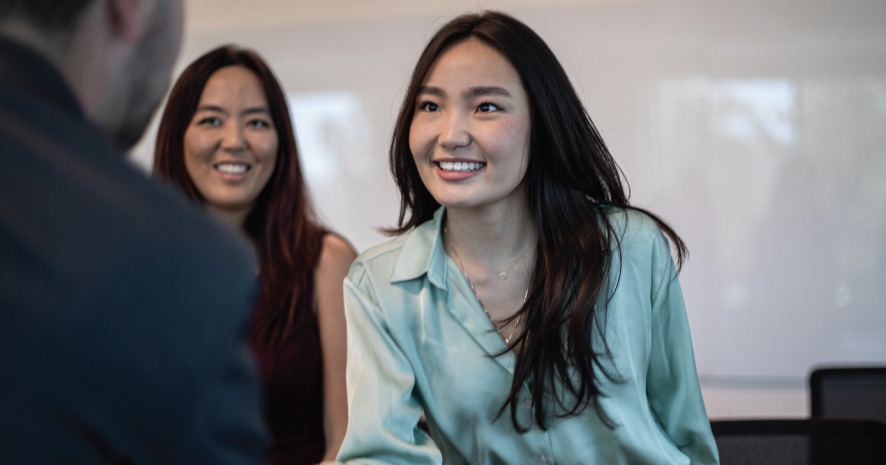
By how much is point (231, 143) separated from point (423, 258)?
0.79 metres

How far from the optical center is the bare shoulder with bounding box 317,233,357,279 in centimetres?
222

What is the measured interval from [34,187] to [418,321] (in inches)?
44.7

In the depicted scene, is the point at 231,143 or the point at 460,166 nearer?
the point at 460,166

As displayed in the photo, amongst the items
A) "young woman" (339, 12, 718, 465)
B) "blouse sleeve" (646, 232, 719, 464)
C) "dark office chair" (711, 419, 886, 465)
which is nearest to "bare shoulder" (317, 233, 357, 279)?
"young woman" (339, 12, 718, 465)

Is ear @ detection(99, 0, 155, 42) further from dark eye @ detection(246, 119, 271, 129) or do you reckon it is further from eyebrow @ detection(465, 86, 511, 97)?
dark eye @ detection(246, 119, 271, 129)

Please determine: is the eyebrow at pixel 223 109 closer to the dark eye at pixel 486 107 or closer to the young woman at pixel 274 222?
the young woman at pixel 274 222

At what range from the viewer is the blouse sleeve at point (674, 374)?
1554 mm

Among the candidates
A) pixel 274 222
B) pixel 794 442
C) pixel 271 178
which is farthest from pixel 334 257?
pixel 794 442

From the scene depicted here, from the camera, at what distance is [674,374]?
1.60m

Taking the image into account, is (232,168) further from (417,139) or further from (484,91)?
(484,91)

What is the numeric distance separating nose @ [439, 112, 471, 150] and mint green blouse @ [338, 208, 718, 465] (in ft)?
0.77

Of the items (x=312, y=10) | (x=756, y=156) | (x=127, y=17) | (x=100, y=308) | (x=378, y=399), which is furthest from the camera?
(x=312, y=10)

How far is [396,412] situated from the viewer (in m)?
1.49

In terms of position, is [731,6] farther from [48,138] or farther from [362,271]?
→ [48,138]
